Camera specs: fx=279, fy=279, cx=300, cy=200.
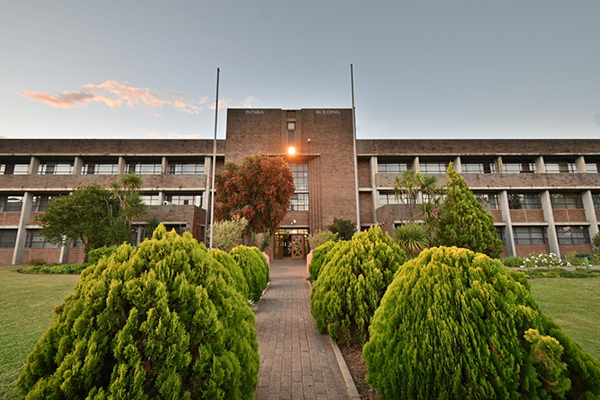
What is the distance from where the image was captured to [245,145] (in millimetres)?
28438

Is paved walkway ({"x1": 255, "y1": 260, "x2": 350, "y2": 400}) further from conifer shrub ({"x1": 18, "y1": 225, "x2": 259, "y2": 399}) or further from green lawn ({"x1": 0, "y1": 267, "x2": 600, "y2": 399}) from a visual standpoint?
green lawn ({"x1": 0, "y1": 267, "x2": 600, "y2": 399})

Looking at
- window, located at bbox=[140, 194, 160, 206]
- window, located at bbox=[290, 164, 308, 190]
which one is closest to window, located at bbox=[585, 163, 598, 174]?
window, located at bbox=[290, 164, 308, 190]

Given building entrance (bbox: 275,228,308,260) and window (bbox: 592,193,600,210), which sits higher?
window (bbox: 592,193,600,210)

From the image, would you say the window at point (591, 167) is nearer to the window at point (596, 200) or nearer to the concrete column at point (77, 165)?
the window at point (596, 200)

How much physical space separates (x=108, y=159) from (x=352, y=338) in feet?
106

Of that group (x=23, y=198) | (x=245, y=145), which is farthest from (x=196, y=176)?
(x=23, y=198)

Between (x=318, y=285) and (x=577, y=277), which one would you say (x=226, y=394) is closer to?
(x=318, y=285)

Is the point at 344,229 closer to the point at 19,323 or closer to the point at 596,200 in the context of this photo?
the point at 19,323

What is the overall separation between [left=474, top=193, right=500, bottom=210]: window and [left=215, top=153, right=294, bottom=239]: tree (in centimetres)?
1924

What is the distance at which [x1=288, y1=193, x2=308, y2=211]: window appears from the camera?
28250 millimetres

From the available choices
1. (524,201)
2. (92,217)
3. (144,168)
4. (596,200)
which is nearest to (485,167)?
(524,201)

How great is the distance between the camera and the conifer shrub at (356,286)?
4.53m

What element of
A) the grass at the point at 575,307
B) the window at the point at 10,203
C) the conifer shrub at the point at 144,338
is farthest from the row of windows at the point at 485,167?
the window at the point at 10,203

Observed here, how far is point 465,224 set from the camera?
1537 centimetres
